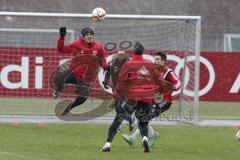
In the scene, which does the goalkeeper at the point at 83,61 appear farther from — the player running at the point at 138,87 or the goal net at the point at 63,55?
the player running at the point at 138,87

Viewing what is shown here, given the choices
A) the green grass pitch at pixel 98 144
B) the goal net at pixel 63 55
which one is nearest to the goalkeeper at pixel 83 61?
the green grass pitch at pixel 98 144

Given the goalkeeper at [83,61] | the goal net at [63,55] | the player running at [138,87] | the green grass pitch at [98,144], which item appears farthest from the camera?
the goal net at [63,55]

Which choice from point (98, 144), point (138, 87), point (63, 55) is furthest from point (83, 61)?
point (138, 87)

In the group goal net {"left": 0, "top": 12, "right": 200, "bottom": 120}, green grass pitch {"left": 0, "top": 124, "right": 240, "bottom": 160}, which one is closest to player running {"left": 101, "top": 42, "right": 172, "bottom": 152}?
green grass pitch {"left": 0, "top": 124, "right": 240, "bottom": 160}

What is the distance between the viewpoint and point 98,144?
17.0 meters

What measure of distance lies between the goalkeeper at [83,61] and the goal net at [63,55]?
2537mm

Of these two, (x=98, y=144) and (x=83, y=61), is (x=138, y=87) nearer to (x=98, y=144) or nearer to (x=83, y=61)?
(x=98, y=144)

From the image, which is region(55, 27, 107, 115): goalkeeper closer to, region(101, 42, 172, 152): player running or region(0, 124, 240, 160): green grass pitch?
region(0, 124, 240, 160): green grass pitch

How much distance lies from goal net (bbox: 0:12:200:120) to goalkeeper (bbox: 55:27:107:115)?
8.32ft

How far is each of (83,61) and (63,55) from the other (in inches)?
154

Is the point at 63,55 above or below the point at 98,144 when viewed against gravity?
above

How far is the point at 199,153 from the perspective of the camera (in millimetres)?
16016

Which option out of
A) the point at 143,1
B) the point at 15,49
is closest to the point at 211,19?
the point at 143,1

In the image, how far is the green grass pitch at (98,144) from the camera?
15.1 meters
